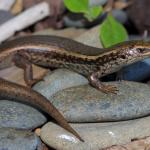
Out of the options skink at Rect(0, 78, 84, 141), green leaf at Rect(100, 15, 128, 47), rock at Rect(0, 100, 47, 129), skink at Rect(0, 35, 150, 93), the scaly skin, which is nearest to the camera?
skink at Rect(0, 78, 84, 141)

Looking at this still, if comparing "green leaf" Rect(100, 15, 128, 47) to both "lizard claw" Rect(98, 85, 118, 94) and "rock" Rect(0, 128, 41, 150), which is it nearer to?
"lizard claw" Rect(98, 85, 118, 94)

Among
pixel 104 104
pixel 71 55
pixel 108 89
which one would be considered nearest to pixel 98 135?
pixel 104 104

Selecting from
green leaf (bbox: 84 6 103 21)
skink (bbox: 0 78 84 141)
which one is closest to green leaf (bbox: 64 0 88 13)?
green leaf (bbox: 84 6 103 21)

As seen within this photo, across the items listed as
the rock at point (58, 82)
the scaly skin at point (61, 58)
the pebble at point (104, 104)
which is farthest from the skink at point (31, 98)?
the rock at point (58, 82)

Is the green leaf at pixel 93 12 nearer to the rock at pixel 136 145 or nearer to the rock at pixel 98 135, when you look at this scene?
the rock at pixel 98 135

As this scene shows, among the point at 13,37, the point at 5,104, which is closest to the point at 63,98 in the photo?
the point at 5,104

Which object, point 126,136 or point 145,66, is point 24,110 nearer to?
point 126,136
